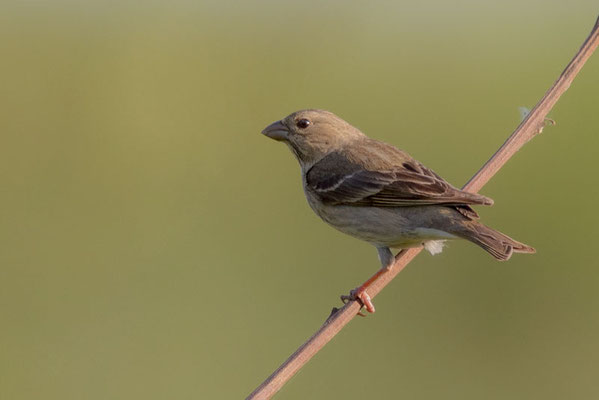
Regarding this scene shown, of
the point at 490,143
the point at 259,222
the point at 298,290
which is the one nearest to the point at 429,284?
the point at 298,290

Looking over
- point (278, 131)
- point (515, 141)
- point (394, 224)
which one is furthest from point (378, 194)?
point (278, 131)

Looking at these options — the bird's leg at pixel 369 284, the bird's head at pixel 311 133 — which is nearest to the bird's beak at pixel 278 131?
the bird's head at pixel 311 133

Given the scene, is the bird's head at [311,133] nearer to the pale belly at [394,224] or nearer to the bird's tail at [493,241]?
the pale belly at [394,224]

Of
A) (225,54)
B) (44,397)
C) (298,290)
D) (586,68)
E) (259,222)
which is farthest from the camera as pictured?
(225,54)

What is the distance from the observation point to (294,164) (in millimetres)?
8984

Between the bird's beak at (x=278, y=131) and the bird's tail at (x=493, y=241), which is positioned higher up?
the bird's tail at (x=493, y=241)

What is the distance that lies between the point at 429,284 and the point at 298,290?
1096 mm

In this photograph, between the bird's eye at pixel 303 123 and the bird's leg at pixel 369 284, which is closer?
the bird's leg at pixel 369 284

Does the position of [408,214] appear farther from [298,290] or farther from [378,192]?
[298,290]

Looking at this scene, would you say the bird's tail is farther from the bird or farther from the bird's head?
the bird's head

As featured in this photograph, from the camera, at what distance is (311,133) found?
588 centimetres

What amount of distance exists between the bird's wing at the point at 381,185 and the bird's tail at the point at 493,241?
14 cm

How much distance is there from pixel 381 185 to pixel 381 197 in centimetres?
7

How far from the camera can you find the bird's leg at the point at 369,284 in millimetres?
4922
